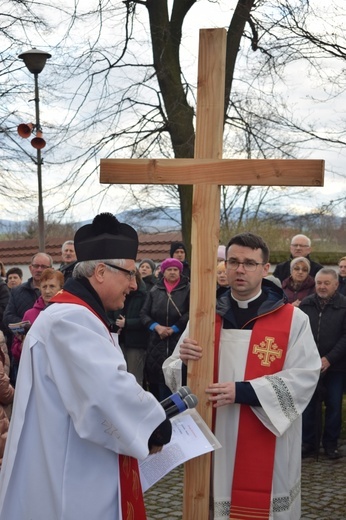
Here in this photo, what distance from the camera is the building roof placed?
21703 millimetres

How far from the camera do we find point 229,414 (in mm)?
4652

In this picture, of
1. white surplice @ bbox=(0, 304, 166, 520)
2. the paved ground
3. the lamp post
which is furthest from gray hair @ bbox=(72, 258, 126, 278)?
the lamp post

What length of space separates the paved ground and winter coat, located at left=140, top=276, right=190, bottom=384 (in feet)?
4.46

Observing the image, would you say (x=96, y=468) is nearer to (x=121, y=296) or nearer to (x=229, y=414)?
(x=121, y=296)

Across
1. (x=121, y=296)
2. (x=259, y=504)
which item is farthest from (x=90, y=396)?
(x=259, y=504)

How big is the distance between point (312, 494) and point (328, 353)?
67.3 inches

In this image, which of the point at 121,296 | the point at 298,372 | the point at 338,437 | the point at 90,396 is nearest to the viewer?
the point at 90,396

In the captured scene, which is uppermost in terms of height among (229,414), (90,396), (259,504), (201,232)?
(201,232)

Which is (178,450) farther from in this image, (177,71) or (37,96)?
(177,71)

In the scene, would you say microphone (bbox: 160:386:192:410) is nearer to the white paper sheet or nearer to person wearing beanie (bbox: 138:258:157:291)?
the white paper sheet

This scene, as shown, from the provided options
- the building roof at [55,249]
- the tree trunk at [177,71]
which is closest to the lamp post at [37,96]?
the tree trunk at [177,71]

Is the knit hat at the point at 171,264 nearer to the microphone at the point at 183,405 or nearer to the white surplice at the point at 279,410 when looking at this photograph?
the white surplice at the point at 279,410

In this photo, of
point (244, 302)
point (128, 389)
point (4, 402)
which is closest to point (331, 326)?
point (4, 402)

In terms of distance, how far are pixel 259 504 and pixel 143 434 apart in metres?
1.36
